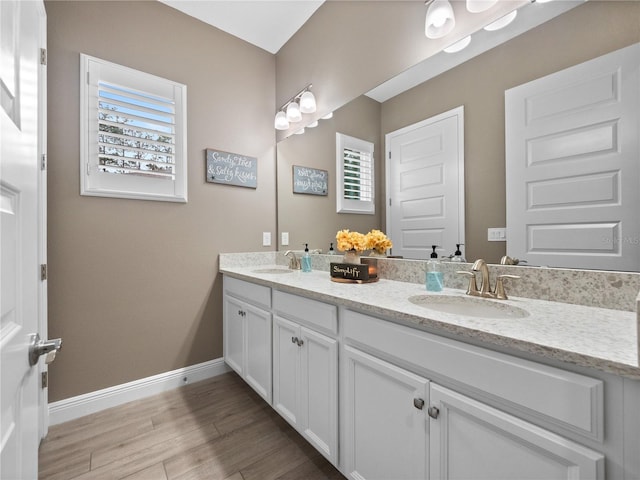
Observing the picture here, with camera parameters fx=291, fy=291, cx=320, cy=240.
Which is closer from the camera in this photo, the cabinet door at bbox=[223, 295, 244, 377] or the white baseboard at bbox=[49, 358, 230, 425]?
the white baseboard at bbox=[49, 358, 230, 425]

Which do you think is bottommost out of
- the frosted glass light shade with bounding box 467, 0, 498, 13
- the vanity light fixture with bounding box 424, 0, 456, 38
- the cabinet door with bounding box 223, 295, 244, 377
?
the cabinet door with bounding box 223, 295, 244, 377

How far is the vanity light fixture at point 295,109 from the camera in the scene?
7.34ft

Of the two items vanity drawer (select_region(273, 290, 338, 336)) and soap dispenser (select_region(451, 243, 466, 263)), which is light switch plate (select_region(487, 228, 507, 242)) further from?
vanity drawer (select_region(273, 290, 338, 336))

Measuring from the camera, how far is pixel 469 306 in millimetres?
1175

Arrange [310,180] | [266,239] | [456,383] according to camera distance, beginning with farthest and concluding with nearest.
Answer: [266,239]
[310,180]
[456,383]

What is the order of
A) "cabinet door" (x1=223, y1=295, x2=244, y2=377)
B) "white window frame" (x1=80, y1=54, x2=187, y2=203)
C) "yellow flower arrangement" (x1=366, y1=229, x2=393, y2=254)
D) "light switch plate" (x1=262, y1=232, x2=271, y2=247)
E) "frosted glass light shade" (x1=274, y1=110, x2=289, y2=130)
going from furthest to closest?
"light switch plate" (x1=262, y1=232, x2=271, y2=247), "frosted glass light shade" (x1=274, y1=110, x2=289, y2=130), "cabinet door" (x1=223, y1=295, x2=244, y2=377), "white window frame" (x1=80, y1=54, x2=187, y2=203), "yellow flower arrangement" (x1=366, y1=229, x2=393, y2=254)

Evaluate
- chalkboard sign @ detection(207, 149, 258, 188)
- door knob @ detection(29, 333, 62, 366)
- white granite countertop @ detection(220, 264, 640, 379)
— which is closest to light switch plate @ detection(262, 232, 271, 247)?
chalkboard sign @ detection(207, 149, 258, 188)

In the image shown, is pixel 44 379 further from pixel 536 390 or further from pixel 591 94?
pixel 591 94

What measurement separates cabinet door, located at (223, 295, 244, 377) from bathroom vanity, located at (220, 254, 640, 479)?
565 mm

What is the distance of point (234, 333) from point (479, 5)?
2.33 metres

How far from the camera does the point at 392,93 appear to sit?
1670 mm

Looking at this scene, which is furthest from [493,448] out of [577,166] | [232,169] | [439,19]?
[232,169]

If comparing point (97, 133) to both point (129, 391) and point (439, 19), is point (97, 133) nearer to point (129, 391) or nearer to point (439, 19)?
point (129, 391)

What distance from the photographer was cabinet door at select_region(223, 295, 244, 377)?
2029mm
